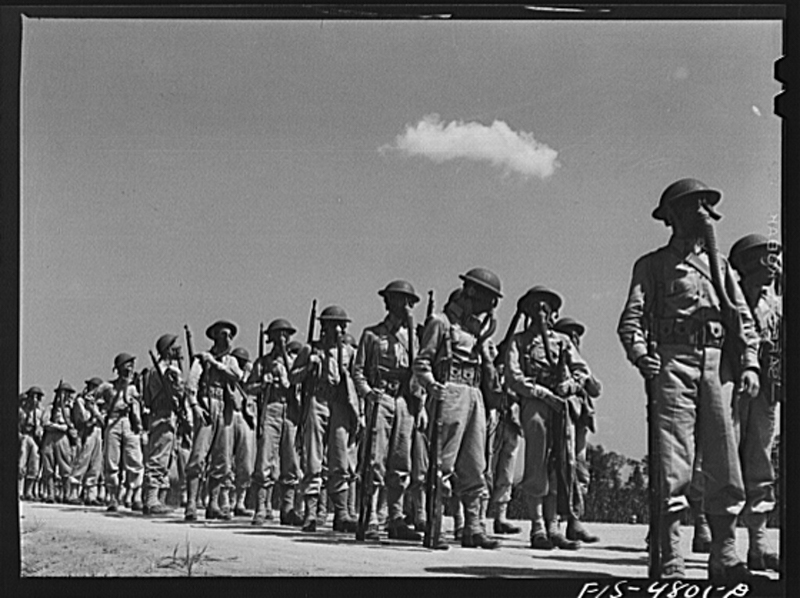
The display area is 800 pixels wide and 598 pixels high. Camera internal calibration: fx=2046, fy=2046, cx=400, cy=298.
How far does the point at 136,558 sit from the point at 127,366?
103cm

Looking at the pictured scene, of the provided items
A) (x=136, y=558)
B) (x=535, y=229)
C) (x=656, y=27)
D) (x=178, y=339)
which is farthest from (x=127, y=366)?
(x=656, y=27)

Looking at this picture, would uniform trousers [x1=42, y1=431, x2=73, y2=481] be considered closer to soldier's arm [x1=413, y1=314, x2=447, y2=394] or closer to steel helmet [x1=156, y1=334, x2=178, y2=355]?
steel helmet [x1=156, y1=334, x2=178, y2=355]

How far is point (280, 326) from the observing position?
11117 millimetres

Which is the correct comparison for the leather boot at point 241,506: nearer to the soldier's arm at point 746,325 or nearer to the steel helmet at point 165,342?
the steel helmet at point 165,342

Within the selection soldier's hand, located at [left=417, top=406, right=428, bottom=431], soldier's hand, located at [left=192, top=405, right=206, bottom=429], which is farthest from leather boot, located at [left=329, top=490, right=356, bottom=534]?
soldier's hand, located at [left=192, top=405, right=206, bottom=429]

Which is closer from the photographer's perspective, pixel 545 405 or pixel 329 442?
pixel 545 405

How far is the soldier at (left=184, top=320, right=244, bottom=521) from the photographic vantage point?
11180 millimetres

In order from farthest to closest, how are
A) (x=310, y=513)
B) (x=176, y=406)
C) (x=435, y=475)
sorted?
1. (x=176, y=406)
2. (x=310, y=513)
3. (x=435, y=475)

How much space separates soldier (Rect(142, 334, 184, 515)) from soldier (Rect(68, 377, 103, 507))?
0.98 ft

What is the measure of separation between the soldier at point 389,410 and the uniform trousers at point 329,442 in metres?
0.16

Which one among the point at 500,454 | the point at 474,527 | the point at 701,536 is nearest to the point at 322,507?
the point at 474,527

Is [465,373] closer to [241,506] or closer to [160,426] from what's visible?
[241,506]

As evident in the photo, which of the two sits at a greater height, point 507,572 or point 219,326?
point 219,326

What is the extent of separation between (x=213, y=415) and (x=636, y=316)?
2675mm
